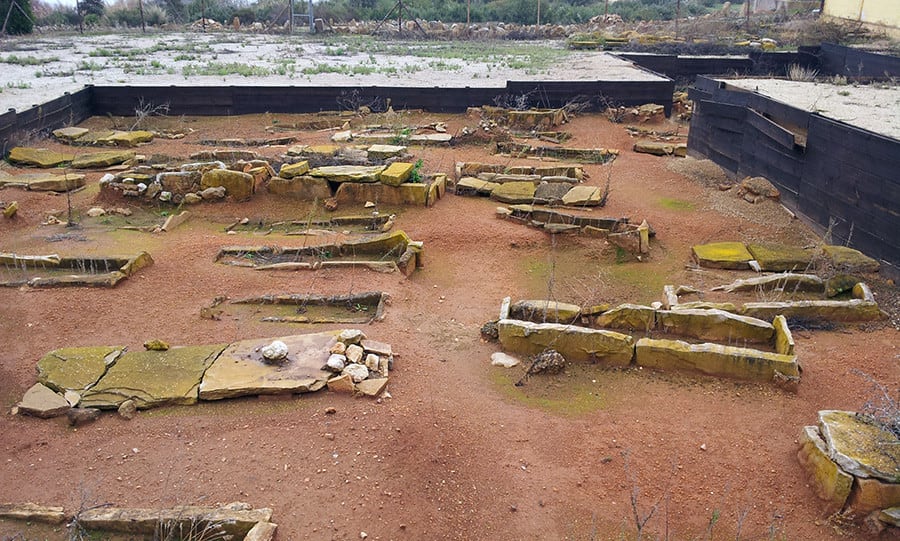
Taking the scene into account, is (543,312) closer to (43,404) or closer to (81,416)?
(81,416)

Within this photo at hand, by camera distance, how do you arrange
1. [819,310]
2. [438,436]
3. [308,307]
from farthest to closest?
[308,307]
[819,310]
[438,436]

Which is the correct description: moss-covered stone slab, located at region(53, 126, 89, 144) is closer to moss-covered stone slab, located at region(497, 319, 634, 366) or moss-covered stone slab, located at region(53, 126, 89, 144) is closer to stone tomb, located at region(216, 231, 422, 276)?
stone tomb, located at region(216, 231, 422, 276)

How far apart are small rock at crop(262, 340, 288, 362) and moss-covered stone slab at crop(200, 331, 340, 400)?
5 centimetres

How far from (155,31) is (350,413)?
134ft

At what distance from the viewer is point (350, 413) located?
5633 millimetres

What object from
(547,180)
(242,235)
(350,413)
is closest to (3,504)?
(350,413)

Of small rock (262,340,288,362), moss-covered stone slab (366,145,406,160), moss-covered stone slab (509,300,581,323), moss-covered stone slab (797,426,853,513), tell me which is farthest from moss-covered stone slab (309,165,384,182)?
moss-covered stone slab (797,426,853,513)

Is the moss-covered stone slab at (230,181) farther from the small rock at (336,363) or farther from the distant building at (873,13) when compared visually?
the distant building at (873,13)

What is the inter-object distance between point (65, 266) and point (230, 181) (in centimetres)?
347

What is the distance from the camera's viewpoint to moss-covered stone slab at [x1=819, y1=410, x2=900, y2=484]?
14.9ft

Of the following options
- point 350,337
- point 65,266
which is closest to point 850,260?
point 350,337

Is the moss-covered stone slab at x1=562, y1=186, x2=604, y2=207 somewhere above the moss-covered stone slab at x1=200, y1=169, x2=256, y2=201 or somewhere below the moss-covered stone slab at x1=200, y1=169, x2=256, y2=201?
below

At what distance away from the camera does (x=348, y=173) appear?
11.7 meters

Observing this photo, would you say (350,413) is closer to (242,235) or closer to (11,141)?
(242,235)
